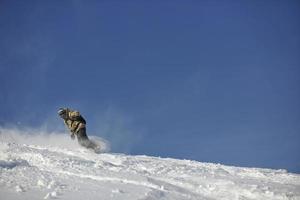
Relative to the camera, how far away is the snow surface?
1103cm

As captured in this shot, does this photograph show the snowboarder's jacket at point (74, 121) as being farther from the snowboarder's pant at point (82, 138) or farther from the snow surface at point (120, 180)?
the snow surface at point (120, 180)

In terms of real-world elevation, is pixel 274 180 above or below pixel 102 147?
below

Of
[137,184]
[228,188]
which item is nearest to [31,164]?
[137,184]

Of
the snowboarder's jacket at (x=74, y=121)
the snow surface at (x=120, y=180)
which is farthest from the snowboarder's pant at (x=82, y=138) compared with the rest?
the snow surface at (x=120, y=180)

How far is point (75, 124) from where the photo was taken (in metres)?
23.7

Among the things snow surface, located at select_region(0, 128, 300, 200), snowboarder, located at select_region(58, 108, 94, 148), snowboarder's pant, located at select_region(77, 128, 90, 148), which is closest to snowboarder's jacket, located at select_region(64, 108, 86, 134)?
snowboarder, located at select_region(58, 108, 94, 148)

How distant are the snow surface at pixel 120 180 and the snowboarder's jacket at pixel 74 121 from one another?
465cm

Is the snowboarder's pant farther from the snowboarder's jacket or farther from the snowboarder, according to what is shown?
the snowboarder's jacket

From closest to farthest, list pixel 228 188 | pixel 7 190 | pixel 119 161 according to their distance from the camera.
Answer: pixel 7 190 < pixel 228 188 < pixel 119 161

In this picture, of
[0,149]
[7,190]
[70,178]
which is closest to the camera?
[7,190]

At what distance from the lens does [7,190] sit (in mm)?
10453

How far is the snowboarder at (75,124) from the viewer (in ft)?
76.1

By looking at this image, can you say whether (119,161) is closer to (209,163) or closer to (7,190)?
(209,163)

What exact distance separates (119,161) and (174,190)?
538 centimetres
